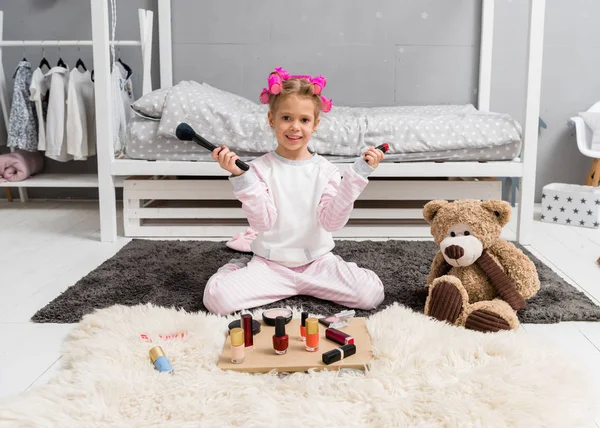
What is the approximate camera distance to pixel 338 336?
1.29 metres

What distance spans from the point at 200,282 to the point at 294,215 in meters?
0.39

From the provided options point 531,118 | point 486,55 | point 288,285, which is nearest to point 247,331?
point 288,285

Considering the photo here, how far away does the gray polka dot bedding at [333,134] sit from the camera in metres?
2.37

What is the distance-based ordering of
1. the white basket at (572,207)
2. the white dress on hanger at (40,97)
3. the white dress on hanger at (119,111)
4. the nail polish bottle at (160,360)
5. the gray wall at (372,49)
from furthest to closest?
1. the gray wall at (372,49)
2. the white dress on hanger at (40,97)
3. the white basket at (572,207)
4. the white dress on hanger at (119,111)
5. the nail polish bottle at (160,360)

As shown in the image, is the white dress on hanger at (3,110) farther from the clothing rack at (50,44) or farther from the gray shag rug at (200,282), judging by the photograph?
the gray shag rug at (200,282)

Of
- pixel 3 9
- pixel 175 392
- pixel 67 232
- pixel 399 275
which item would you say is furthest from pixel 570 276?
pixel 3 9

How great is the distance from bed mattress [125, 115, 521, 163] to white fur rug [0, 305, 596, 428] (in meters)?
1.15

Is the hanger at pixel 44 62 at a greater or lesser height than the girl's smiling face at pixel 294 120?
greater

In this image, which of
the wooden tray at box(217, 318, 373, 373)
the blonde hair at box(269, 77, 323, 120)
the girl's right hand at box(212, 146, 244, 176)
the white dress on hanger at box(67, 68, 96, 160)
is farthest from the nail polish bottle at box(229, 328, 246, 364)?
the white dress on hanger at box(67, 68, 96, 160)

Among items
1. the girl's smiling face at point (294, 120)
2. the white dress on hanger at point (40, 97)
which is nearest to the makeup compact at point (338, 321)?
the girl's smiling face at point (294, 120)

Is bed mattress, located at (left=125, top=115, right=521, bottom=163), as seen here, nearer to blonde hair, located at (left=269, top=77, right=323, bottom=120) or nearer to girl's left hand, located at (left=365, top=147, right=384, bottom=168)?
blonde hair, located at (left=269, top=77, right=323, bottom=120)

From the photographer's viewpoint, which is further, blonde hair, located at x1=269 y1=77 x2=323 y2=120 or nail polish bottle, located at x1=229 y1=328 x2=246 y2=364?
blonde hair, located at x1=269 y1=77 x2=323 y2=120

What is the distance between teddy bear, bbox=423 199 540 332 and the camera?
1.48m

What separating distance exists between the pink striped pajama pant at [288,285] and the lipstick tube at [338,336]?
0.35 m
